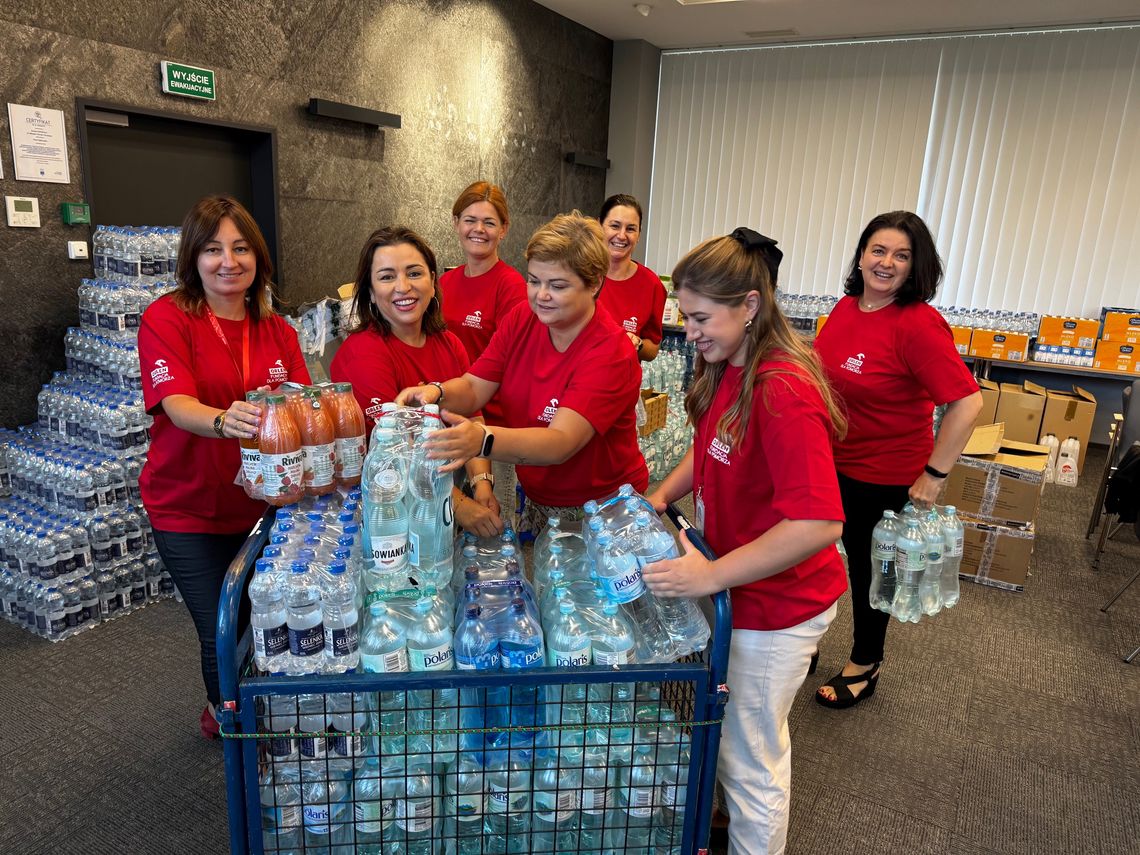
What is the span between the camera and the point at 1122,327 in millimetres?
6512

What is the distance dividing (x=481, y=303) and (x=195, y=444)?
4.70 feet

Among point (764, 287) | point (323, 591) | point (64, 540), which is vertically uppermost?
point (764, 287)

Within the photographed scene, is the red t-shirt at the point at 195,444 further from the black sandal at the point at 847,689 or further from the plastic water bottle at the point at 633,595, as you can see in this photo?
the black sandal at the point at 847,689

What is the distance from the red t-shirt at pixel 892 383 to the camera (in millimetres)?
2447

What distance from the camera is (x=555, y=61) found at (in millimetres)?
7703

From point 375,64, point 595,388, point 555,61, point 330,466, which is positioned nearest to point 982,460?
point 595,388

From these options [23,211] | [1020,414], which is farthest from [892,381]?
[1020,414]

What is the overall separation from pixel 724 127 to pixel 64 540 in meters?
7.45

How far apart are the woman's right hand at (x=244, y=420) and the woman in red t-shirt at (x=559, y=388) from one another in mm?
347

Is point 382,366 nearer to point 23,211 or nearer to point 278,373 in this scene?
point 278,373

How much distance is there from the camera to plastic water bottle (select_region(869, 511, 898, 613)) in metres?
2.60

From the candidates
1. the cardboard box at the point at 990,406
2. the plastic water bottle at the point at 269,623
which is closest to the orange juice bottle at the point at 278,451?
the plastic water bottle at the point at 269,623

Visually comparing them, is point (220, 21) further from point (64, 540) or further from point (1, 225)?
point (64, 540)

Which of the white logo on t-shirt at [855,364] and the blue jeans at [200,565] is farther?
the white logo on t-shirt at [855,364]
